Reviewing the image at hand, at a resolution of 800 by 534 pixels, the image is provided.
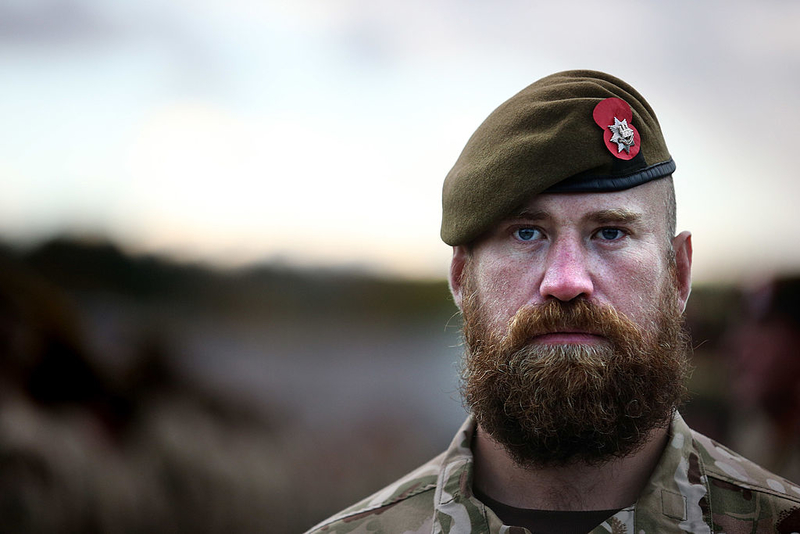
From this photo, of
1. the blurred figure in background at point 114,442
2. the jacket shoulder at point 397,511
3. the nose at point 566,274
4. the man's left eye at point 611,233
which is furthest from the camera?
the blurred figure in background at point 114,442

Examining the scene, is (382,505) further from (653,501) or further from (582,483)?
(653,501)

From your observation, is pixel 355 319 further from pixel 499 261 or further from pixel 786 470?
pixel 786 470

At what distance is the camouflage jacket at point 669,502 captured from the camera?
168 cm

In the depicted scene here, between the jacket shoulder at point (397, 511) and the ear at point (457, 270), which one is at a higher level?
the ear at point (457, 270)

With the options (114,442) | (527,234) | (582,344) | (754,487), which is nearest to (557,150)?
(527,234)

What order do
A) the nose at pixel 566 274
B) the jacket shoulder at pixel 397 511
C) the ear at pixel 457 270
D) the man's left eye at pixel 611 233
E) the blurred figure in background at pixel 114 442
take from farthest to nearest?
the blurred figure in background at pixel 114 442, the ear at pixel 457 270, the jacket shoulder at pixel 397 511, the man's left eye at pixel 611 233, the nose at pixel 566 274

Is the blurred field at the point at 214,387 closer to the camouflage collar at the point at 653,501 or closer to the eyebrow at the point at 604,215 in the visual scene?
the camouflage collar at the point at 653,501

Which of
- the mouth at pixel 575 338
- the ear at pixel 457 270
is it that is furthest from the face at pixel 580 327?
the ear at pixel 457 270

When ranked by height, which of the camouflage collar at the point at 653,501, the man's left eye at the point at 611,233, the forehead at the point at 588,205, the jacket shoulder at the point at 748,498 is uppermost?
the forehead at the point at 588,205

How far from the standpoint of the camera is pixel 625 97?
6.32 feet

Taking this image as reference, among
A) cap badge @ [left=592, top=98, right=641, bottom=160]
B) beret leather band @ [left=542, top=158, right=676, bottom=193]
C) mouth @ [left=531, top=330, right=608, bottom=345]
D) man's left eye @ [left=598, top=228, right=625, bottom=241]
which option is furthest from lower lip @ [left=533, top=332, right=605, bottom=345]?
cap badge @ [left=592, top=98, right=641, bottom=160]

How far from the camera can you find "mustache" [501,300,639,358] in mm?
1700

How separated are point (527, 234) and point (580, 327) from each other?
0.94ft

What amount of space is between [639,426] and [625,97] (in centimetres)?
91
